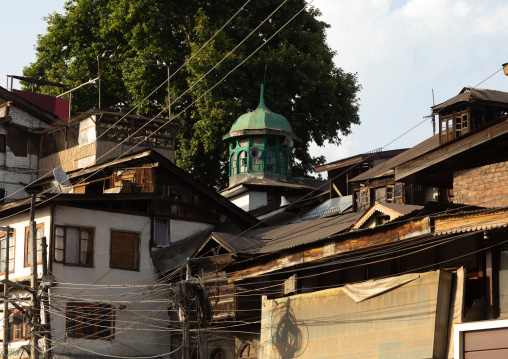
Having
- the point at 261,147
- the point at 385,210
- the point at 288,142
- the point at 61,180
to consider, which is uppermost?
the point at 288,142

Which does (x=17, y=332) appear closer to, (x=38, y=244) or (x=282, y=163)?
(x=38, y=244)

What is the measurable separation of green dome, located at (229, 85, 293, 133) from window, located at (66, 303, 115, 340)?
54.2ft

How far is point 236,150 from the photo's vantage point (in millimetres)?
56062

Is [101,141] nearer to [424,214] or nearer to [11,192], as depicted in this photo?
[11,192]

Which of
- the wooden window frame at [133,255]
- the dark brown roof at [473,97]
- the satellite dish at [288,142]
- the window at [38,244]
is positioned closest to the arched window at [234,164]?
the satellite dish at [288,142]


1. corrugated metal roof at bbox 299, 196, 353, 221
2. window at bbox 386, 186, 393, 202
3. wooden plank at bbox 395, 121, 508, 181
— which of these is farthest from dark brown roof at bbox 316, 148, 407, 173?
wooden plank at bbox 395, 121, 508, 181

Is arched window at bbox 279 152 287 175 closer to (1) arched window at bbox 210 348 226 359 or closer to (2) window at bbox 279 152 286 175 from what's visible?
(2) window at bbox 279 152 286 175

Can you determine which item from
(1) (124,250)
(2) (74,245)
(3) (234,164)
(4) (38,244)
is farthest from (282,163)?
(4) (38,244)

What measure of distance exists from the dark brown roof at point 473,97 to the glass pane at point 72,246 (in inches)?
661

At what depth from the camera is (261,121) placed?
5444cm

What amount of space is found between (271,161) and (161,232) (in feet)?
42.3

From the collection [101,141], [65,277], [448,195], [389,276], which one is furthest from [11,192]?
[389,276]

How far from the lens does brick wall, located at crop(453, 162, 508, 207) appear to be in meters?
26.7

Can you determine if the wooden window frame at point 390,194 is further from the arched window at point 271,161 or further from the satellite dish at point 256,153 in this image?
the satellite dish at point 256,153
